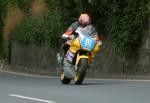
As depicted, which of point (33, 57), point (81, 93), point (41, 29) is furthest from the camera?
point (33, 57)

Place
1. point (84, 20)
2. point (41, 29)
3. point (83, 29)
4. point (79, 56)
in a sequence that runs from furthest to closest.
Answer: point (41, 29) → point (83, 29) → point (84, 20) → point (79, 56)

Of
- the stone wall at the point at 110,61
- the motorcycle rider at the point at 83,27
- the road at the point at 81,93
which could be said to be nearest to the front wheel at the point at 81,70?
the road at the point at 81,93

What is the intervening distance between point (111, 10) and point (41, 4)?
8.46 meters

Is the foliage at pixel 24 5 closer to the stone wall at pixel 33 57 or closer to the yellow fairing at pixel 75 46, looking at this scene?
the stone wall at pixel 33 57

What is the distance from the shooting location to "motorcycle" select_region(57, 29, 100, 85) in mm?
17781

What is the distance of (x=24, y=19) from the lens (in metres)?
36.1

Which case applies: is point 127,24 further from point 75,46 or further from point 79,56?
point 79,56

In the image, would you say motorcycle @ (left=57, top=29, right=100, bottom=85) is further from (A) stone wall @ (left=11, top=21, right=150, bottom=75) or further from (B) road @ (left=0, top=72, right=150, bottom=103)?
(A) stone wall @ (left=11, top=21, right=150, bottom=75)

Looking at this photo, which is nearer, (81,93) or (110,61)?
(81,93)

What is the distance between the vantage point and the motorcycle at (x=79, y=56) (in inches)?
700

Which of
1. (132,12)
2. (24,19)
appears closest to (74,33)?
(132,12)

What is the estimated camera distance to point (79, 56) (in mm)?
17906

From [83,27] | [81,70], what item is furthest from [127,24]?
[81,70]

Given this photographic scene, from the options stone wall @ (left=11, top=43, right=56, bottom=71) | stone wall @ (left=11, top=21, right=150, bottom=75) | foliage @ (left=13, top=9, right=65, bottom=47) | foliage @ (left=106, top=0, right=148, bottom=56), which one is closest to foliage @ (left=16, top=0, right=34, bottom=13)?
foliage @ (left=13, top=9, right=65, bottom=47)
